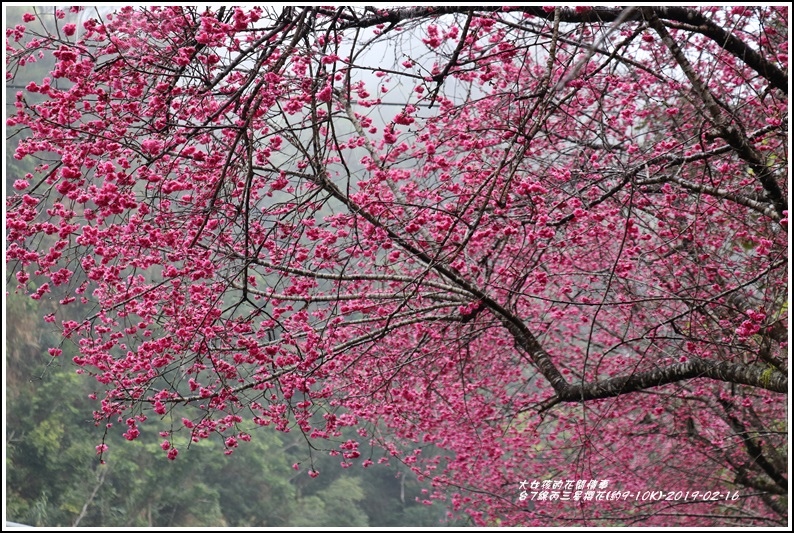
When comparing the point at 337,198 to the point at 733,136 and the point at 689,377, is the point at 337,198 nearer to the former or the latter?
the point at 733,136

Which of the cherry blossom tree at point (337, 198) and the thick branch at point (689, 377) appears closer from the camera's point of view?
the cherry blossom tree at point (337, 198)

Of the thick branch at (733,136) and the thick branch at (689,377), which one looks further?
the thick branch at (689,377)

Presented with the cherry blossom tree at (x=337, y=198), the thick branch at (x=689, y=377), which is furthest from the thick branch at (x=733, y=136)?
the thick branch at (x=689, y=377)

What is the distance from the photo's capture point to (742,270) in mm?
5074

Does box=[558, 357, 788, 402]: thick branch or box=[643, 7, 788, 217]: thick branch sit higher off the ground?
box=[643, 7, 788, 217]: thick branch

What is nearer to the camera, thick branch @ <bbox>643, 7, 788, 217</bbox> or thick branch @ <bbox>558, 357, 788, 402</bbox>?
thick branch @ <bbox>643, 7, 788, 217</bbox>

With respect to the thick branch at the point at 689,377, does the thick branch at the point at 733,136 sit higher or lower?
higher

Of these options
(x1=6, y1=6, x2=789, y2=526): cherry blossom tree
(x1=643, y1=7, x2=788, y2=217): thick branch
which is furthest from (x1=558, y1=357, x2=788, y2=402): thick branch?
(x1=643, y1=7, x2=788, y2=217): thick branch

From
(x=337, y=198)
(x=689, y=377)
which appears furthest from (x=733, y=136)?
(x=337, y=198)

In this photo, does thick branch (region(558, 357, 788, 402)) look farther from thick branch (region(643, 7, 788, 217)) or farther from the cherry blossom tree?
thick branch (region(643, 7, 788, 217))

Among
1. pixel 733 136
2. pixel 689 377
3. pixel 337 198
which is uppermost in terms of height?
pixel 733 136

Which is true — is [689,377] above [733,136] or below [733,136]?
below

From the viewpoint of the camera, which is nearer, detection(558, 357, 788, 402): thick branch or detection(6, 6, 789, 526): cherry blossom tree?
detection(6, 6, 789, 526): cherry blossom tree

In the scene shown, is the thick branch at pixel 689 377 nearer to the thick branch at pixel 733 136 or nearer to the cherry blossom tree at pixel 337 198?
the cherry blossom tree at pixel 337 198
